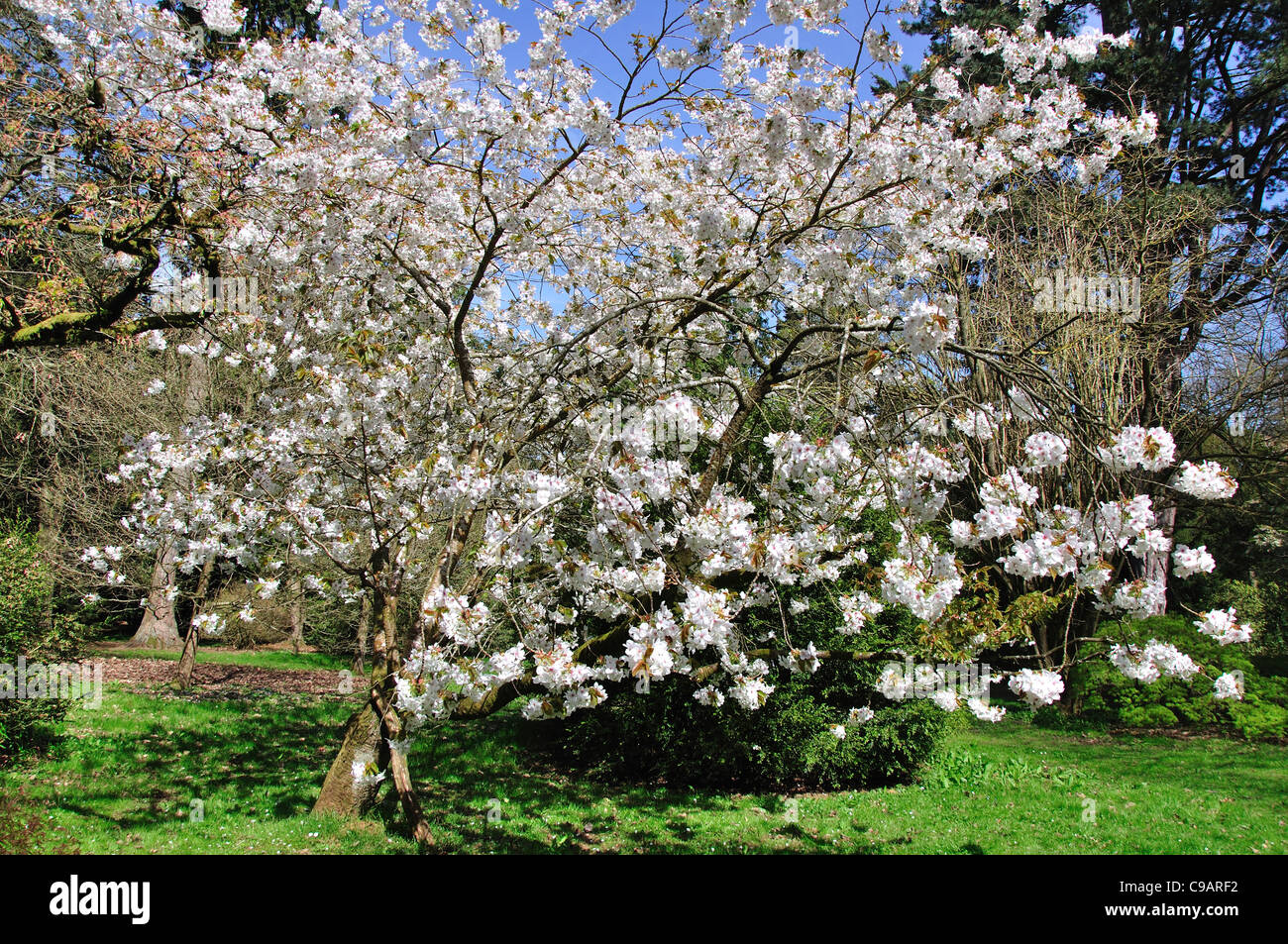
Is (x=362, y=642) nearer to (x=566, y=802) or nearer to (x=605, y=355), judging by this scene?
(x=566, y=802)

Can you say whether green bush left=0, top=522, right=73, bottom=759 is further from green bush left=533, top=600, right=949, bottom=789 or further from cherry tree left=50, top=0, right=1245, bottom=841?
green bush left=533, top=600, right=949, bottom=789

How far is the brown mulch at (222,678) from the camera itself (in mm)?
9703

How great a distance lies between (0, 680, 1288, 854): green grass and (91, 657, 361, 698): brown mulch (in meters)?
2.10

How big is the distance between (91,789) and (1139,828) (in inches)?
282

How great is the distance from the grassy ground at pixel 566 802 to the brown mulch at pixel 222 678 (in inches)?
83.4

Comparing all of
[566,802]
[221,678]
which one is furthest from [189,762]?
[221,678]

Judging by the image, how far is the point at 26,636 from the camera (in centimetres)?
→ 539

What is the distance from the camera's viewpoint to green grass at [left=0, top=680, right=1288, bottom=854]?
4.36 m

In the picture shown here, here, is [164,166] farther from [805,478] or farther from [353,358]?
[805,478]

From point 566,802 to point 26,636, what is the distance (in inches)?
165

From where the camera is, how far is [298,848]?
3928 mm

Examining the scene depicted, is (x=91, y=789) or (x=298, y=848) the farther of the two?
(x=91, y=789)

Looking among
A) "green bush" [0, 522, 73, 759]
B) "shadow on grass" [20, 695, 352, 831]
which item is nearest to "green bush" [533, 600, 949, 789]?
"shadow on grass" [20, 695, 352, 831]
